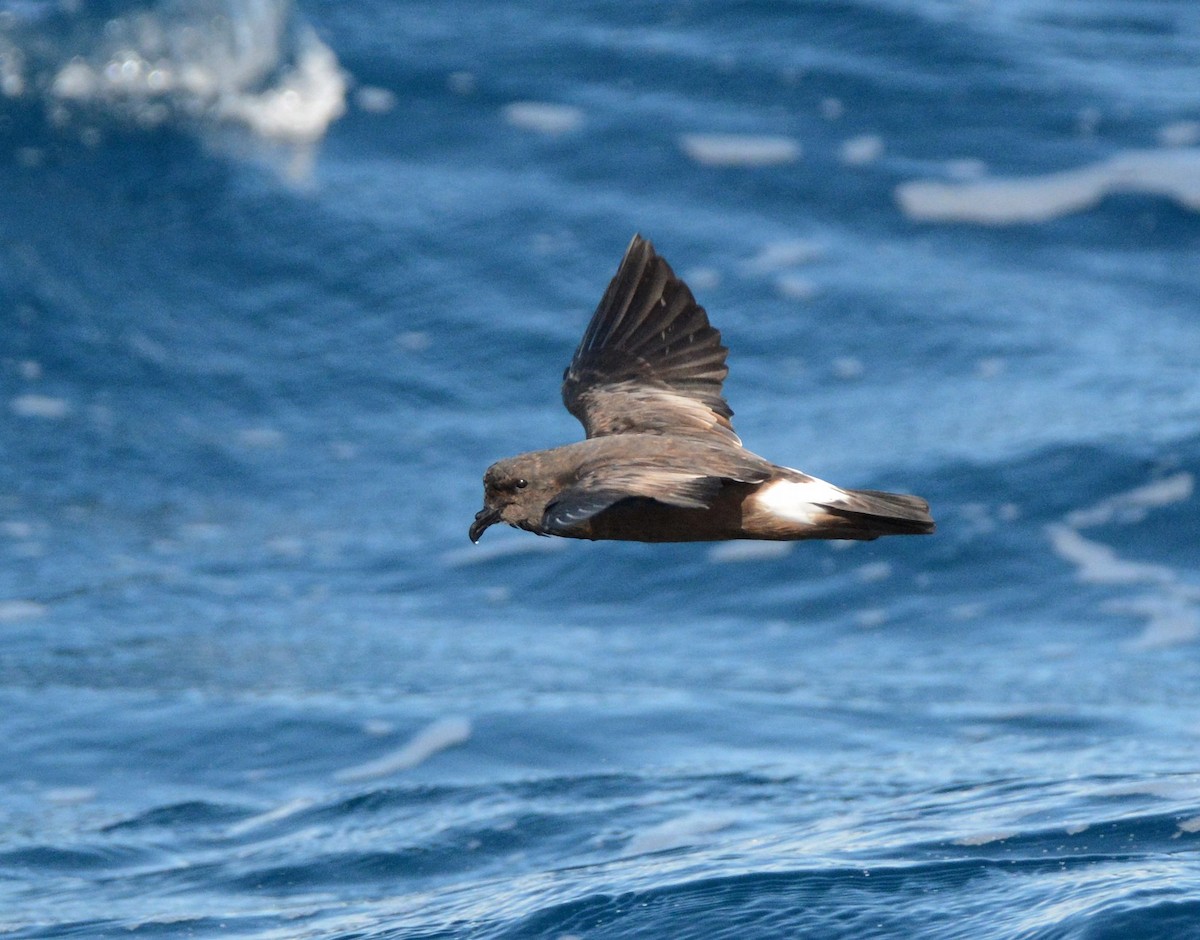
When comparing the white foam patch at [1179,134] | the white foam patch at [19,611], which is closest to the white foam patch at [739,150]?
the white foam patch at [1179,134]

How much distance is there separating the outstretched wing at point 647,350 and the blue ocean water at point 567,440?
6.73ft

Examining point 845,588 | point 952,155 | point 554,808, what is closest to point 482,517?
point 554,808

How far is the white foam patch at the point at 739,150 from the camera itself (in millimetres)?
14023

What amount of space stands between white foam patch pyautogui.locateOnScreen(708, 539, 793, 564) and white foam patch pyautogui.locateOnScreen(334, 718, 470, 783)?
2242 millimetres

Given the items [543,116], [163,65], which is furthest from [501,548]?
[163,65]

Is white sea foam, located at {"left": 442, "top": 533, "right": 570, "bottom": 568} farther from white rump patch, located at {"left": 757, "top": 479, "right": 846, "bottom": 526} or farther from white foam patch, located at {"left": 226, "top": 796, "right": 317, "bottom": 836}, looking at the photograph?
white rump patch, located at {"left": 757, "top": 479, "right": 846, "bottom": 526}

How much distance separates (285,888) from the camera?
8984 mm

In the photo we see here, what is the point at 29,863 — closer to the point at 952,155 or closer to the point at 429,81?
the point at 429,81

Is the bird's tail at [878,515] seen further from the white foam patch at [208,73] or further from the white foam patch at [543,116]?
the white foam patch at [208,73]

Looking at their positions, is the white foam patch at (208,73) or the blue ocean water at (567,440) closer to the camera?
the blue ocean water at (567,440)

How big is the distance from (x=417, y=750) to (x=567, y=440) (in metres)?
2.75

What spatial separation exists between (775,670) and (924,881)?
3270 mm

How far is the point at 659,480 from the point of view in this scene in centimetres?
613

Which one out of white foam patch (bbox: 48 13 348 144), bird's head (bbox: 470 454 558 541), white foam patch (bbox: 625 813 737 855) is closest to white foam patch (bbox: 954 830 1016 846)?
white foam patch (bbox: 625 813 737 855)
